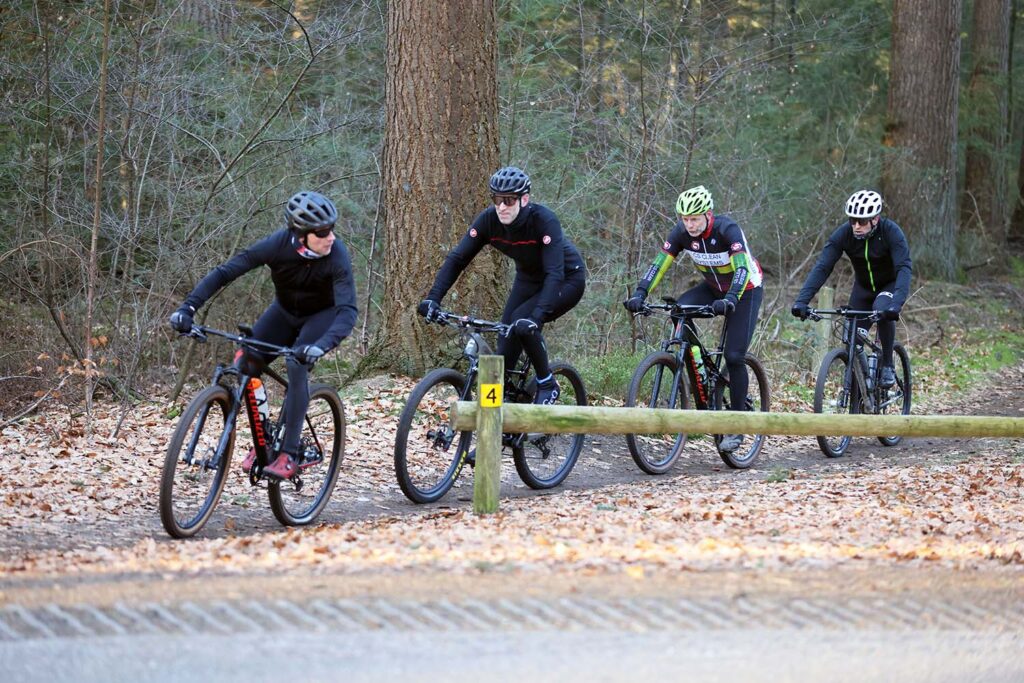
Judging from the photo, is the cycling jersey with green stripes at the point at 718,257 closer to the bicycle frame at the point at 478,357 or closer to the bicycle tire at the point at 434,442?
the bicycle frame at the point at 478,357

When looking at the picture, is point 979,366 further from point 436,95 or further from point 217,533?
point 217,533

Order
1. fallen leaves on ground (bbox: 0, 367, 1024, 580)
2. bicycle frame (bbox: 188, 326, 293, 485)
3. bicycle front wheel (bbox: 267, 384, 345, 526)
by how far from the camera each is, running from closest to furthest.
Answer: fallen leaves on ground (bbox: 0, 367, 1024, 580) → bicycle frame (bbox: 188, 326, 293, 485) → bicycle front wheel (bbox: 267, 384, 345, 526)

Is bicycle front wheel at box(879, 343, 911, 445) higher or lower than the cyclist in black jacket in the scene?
lower

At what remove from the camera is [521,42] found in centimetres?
1420

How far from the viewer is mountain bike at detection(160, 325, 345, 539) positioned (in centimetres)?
650

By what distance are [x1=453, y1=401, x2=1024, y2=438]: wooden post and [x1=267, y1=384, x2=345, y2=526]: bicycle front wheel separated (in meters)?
0.79

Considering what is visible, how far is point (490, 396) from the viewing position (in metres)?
7.62

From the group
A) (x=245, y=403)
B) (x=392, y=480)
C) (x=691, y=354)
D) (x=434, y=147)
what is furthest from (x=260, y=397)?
(x=434, y=147)

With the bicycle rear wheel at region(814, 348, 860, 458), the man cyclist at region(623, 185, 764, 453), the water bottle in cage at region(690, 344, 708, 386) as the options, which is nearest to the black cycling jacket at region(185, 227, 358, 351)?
the man cyclist at region(623, 185, 764, 453)

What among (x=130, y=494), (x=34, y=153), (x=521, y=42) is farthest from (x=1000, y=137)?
(x=130, y=494)

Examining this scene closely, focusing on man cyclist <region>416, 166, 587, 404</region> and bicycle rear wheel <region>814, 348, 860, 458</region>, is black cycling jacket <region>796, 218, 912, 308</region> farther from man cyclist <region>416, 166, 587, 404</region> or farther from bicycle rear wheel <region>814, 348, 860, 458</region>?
man cyclist <region>416, 166, 587, 404</region>

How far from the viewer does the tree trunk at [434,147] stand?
35.3 feet

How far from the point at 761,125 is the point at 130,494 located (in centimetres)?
1541

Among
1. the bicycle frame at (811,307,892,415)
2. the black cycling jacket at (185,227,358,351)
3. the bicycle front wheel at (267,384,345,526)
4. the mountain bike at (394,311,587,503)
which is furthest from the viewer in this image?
the bicycle frame at (811,307,892,415)
